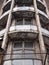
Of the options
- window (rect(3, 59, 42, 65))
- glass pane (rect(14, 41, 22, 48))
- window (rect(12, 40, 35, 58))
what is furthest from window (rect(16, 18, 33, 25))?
window (rect(3, 59, 42, 65))

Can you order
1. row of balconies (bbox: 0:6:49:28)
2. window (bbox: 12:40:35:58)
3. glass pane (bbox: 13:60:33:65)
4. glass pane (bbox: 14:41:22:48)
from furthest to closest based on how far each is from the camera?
row of balconies (bbox: 0:6:49:28) → glass pane (bbox: 14:41:22:48) → window (bbox: 12:40:35:58) → glass pane (bbox: 13:60:33:65)

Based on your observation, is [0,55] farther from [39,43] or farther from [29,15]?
[29,15]

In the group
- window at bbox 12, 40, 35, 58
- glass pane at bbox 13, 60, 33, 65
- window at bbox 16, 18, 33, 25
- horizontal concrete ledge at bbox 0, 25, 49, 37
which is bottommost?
glass pane at bbox 13, 60, 33, 65

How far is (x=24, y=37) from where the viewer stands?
17.5 meters

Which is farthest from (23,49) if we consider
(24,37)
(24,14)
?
(24,14)

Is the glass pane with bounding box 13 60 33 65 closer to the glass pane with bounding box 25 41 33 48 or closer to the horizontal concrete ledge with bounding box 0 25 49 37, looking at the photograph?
the glass pane with bounding box 25 41 33 48

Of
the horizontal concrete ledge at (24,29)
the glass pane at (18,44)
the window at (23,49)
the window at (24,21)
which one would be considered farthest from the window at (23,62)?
the window at (24,21)

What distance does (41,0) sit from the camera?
24.8m

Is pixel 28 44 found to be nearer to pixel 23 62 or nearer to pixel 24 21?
pixel 23 62

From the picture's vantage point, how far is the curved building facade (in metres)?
15.6

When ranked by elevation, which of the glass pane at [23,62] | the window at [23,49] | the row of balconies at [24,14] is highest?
the row of balconies at [24,14]

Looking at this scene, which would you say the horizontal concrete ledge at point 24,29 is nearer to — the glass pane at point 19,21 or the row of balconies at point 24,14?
the glass pane at point 19,21

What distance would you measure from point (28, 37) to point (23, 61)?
269 centimetres

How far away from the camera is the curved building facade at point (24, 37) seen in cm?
1564
